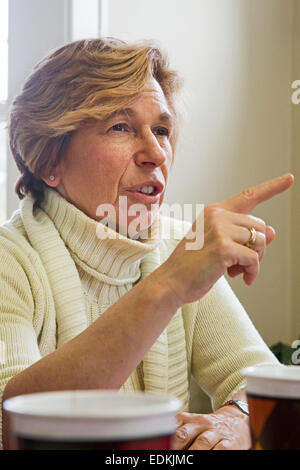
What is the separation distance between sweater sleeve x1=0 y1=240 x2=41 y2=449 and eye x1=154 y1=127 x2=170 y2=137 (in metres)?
0.41

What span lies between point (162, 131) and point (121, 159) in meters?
0.16

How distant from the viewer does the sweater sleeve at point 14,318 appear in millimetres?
1134

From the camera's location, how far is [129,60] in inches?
60.7

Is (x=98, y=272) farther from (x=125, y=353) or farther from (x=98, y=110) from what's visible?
(x=125, y=353)

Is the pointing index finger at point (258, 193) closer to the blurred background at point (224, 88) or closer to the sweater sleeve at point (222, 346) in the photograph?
the sweater sleeve at point (222, 346)

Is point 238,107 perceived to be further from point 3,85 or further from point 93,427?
point 93,427

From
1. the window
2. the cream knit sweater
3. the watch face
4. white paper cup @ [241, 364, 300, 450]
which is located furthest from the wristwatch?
the window

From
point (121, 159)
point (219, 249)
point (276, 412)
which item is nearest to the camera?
point (276, 412)

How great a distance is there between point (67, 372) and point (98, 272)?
53 centimetres

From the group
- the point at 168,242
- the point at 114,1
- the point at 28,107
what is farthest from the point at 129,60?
the point at 114,1

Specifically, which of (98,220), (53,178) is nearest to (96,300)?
(98,220)

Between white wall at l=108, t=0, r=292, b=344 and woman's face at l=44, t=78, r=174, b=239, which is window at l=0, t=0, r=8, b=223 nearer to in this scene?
white wall at l=108, t=0, r=292, b=344

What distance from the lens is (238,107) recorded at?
2631 mm

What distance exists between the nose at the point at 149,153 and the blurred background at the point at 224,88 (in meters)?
0.71
